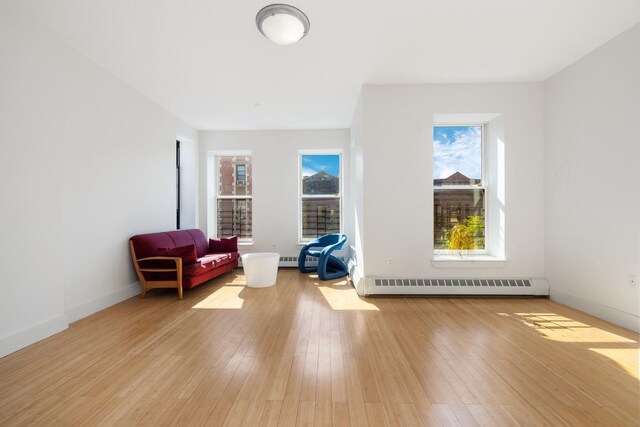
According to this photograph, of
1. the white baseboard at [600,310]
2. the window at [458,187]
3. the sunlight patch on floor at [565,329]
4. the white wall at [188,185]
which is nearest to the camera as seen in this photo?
the sunlight patch on floor at [565,329]

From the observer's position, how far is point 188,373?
1952 millimetres

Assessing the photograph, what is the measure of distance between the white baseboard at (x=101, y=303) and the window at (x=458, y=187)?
461 cm

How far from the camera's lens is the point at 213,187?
20.6 ft

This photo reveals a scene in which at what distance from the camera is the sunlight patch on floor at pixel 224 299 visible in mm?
3441

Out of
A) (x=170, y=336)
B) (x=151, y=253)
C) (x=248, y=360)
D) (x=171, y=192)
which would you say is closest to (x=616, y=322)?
(x=248, y=360)

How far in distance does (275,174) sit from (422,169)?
10.6 ft

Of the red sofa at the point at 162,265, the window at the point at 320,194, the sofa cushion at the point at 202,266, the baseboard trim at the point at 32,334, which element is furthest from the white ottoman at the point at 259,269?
the baseboard trim at the point at 32,334

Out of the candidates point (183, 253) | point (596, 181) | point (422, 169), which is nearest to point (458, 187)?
point (422, 169)

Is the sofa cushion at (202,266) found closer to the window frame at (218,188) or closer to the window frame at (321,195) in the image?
the window frame at (218,188)

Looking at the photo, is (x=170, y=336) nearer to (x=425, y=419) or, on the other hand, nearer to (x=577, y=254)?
(x=425, y=419)

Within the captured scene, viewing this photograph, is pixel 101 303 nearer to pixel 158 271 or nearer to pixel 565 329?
pixel 158 271

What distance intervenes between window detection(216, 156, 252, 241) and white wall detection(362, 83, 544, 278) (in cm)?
331

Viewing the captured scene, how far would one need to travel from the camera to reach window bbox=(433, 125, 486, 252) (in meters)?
4.28

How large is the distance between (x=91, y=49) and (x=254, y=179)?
332cm
